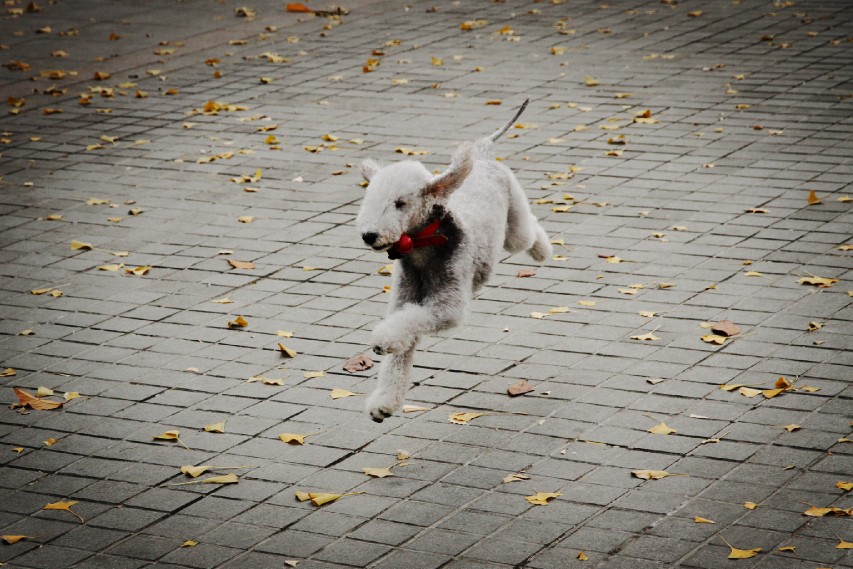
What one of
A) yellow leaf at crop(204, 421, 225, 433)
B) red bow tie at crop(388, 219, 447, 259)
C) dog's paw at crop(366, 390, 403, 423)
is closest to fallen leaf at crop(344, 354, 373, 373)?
yellow leaf at crop(204, 421, 225, 433)

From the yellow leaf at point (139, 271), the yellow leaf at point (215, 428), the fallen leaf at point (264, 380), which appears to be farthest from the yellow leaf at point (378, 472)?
the yellow leaf at point (139, 271)

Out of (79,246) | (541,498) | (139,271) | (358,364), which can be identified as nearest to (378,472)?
(541,498)

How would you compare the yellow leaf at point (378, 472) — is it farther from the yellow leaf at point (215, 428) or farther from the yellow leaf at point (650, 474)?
the yellow leaf at point (650, 474)

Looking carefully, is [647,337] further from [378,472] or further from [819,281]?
[378,472]

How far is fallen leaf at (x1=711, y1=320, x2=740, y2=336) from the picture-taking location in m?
6.41

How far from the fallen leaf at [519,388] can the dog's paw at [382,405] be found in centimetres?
104

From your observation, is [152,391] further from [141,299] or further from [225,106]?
[225,106]

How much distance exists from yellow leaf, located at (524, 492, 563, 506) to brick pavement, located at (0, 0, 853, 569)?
0.06 meters

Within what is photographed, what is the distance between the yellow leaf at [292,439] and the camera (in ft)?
18.0

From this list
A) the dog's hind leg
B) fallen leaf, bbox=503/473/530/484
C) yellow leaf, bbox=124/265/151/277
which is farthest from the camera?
yellow leaf, bbox=124/265/151/277

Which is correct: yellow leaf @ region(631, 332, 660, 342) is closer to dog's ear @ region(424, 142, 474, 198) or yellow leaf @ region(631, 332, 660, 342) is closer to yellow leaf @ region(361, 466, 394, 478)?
yellow leaf @ region(361, 466, 394, 478)

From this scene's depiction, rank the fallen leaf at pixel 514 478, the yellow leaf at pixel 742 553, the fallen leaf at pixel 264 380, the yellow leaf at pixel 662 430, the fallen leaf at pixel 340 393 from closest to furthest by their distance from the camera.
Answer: the yellow leaf at pixel 742 553
the fallen leaf at pixel 514 478
the yellow leaf at pixel 662 430
the fallen leaf at pixel 340 393
the fallen leaf at pixel 264 380

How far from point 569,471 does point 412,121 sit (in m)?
6.16

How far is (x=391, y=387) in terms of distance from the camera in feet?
16.5
